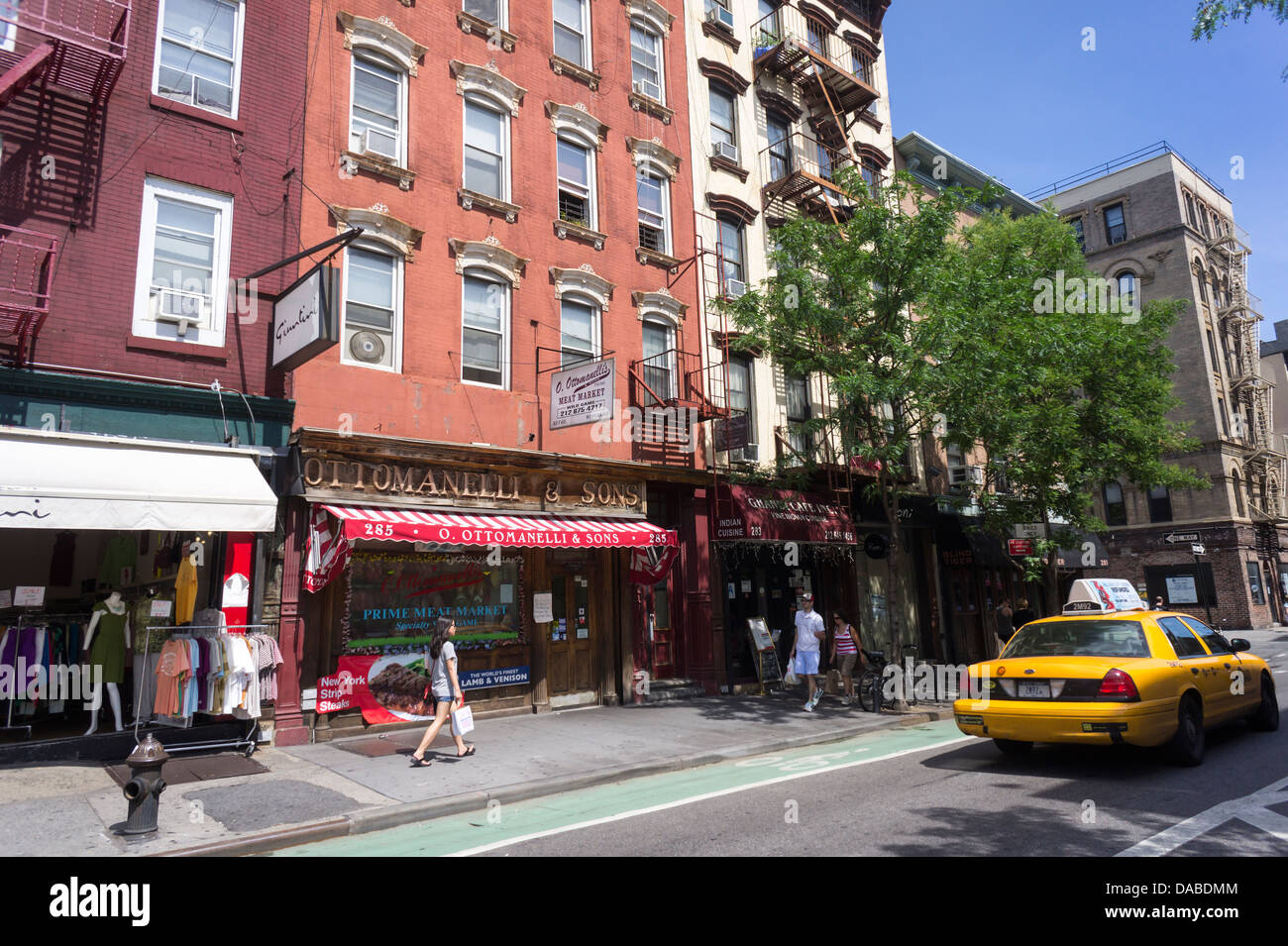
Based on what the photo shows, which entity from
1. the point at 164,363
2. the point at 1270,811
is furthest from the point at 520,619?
the point at 1270,811

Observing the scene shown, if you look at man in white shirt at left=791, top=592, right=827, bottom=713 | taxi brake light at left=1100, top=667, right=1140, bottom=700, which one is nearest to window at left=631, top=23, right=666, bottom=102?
man in white shirt at left=791, top=592, right=827, bottom=713

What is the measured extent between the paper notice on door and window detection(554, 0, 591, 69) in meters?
11.1

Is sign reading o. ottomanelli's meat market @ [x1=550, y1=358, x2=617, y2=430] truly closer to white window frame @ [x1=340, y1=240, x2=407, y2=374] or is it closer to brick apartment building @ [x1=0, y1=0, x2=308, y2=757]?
white window frame @ [x1=340, y1=240, x2=407, y2=374]

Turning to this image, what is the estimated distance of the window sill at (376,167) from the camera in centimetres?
1262

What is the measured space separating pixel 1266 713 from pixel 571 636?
413 inches

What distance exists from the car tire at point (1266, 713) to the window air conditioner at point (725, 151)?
1495 cm

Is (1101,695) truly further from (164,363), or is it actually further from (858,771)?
(164,363)

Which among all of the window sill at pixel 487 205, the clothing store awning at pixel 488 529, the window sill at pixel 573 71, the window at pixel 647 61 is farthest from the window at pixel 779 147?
the clothing store awning at pixel 488 529

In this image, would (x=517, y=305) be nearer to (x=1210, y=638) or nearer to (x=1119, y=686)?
(x=1119, y=686)

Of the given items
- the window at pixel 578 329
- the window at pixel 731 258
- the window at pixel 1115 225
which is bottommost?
the window at pixel 578 329

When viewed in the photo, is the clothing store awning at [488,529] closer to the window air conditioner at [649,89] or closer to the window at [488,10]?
the window at [488,10]

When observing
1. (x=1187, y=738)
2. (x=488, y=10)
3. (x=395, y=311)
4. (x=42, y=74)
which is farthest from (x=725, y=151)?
(x=1187, y=738)

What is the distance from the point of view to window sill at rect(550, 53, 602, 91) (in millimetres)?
Answer: 16078
